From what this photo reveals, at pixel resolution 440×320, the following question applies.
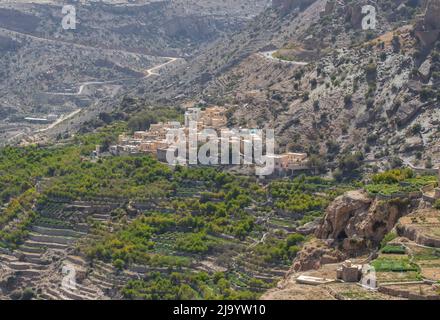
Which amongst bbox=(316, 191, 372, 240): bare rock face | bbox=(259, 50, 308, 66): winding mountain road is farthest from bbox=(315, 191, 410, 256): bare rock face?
bbox=(259, 50, 308, 66): winding mountain road

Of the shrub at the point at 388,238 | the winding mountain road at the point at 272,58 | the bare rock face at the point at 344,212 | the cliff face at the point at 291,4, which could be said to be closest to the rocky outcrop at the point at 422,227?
the shrub at the point at 388,238

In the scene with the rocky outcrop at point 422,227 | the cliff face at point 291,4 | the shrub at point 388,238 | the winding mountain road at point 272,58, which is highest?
the cliff face at point 291,4

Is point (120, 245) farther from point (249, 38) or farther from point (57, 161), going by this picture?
point (249, 38)

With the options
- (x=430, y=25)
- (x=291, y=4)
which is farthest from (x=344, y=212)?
(x=291, y=4)

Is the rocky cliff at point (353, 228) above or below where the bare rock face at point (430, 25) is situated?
below

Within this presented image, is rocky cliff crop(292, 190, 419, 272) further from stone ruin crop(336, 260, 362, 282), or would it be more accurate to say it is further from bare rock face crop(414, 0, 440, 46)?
bare rock face crop(414, 0, 440, 46)

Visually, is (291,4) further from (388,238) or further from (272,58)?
(388,238)

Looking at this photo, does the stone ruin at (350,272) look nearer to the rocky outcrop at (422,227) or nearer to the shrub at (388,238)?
the rocky outcrop at (422,227)

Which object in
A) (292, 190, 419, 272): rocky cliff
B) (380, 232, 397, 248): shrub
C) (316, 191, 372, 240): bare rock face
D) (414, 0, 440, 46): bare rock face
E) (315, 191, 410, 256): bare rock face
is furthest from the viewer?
(414, 0, 440, 46): bare rock face

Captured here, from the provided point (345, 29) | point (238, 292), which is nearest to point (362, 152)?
point (238, 292)
